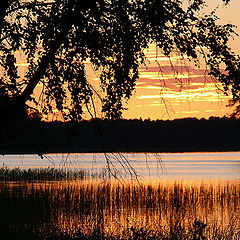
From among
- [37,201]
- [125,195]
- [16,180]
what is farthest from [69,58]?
[16,180]

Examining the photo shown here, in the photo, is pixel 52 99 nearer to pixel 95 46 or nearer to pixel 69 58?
pixel 69 58

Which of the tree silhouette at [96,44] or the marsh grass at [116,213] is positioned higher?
the tree silhouette at [96,44]

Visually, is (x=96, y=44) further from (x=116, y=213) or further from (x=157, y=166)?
(x=116, y=213)

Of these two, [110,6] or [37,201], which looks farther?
[37,201]

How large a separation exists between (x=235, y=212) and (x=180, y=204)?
3.08 m

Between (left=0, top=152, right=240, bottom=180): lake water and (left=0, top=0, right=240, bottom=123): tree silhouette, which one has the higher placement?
(left=0, top=0, right=240, bottom=123): tree silhouette

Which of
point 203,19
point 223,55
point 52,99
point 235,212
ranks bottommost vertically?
point 235,212

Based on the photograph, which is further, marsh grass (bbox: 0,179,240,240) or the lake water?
the lake water

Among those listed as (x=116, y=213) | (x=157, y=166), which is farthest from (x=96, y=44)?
(x=116, y=213)

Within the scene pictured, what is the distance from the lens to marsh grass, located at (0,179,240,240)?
16578 millimetres

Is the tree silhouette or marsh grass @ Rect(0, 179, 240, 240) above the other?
the tree silhouette

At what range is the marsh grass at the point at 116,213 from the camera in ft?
54.4

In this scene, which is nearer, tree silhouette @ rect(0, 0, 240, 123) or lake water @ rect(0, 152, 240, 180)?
tree silhouette @ rect(0, 0, 240, 123)

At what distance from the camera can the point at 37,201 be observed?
86.3ft
